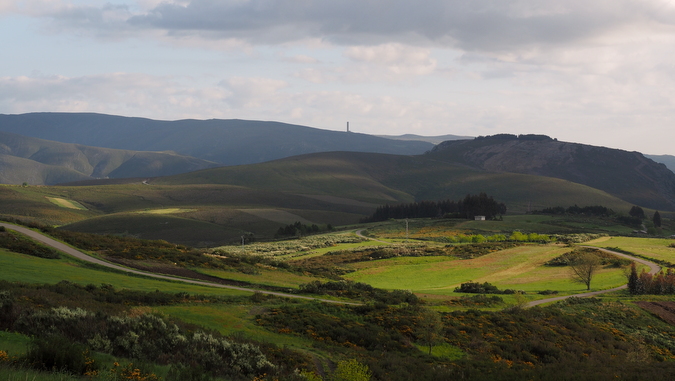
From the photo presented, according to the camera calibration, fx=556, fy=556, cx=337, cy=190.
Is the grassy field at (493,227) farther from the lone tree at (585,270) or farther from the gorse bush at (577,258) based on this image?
the lone tree at (585,270)

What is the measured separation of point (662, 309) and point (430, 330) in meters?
30.0

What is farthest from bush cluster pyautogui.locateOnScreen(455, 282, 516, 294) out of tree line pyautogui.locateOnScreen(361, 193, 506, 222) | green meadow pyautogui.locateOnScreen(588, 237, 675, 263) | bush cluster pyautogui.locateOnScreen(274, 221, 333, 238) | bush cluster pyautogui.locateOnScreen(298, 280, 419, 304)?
tree line pyautogui.locateOnScreen(361, 193, 506, 222)

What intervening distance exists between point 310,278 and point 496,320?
2409cm

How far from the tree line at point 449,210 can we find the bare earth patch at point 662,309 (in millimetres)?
115639

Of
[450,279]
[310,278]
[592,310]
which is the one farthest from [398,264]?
[592,310]

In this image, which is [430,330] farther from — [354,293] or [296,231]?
[296,231]

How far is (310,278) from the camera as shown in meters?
56.6

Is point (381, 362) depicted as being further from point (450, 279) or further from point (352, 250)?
point (352, 250)

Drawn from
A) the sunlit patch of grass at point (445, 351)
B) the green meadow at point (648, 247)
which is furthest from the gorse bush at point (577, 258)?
the sunlit patch of grass at point (445, 351)

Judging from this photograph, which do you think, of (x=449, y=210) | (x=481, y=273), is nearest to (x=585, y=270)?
(x=481, y=273)

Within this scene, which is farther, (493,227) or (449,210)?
(449,210)

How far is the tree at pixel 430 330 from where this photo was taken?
29562mm

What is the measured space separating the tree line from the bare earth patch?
115639 millimetres

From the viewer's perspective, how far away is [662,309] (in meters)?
48.4
